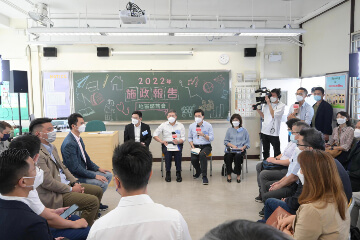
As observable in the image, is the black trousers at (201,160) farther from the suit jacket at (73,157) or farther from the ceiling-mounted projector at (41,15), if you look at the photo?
the ceiling-mounted projector at (41,15)

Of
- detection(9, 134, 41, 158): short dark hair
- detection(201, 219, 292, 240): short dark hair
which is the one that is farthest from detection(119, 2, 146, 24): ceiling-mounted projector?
detection(201, 219, 292, 240): short dark hair

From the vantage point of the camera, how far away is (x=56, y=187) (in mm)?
2713

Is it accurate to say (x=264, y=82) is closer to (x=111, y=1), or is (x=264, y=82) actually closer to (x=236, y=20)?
(x=236, y=20)

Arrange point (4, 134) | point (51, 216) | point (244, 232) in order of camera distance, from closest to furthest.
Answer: point (244, 232)
point (51, 216)
point (4, 134)

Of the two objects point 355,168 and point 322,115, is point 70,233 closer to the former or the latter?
point 355,168

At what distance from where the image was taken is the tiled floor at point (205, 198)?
12.0 ft

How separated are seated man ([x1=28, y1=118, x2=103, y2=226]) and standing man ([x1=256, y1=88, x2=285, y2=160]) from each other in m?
3.50

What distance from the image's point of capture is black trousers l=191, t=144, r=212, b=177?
5266mm

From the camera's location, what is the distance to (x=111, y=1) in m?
5.27

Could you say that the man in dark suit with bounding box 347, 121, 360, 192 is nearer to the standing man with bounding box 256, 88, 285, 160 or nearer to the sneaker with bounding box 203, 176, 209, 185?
the standing man with bounding box 256, 88, 285, 160

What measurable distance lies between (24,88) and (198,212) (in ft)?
13.4

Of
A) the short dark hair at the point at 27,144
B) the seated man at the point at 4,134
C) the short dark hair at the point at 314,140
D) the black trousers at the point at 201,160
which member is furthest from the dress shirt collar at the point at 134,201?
the black trousers at the point at 201,160

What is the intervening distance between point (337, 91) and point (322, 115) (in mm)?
577

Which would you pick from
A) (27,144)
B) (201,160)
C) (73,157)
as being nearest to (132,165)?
(27,144)
